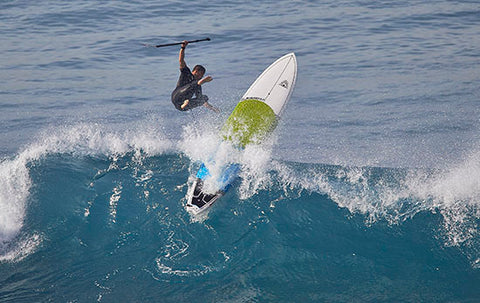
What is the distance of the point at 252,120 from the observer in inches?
395

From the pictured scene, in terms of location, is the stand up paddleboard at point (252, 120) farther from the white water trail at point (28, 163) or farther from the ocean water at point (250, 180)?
the white water trail at point (28, 163)

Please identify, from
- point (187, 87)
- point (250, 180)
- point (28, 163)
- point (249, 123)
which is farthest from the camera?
point (249, 123)

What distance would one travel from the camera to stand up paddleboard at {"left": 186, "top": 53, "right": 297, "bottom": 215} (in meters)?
8.66

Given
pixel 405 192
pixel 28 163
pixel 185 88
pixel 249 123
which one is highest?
pixel 185 88

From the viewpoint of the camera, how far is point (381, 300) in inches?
271

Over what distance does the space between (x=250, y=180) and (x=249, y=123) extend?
4.56 feet

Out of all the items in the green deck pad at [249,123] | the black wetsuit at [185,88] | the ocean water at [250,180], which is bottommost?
the ocean water at [250,180]

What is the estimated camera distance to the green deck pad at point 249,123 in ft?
32.0

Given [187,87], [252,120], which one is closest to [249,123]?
[252,120]

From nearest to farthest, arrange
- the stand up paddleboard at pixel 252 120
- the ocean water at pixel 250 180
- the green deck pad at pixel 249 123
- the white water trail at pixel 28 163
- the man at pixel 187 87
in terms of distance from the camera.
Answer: the ocean water at pixel 250 180, the white water trail at pixel 28 163, the stand up paddleboard at pixel 252 120, the man at pixel 187 87, the green deck pad at pixel 249 123

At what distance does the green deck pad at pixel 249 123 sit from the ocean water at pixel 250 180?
10.7 inches

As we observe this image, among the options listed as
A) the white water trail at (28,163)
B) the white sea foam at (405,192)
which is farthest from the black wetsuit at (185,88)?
the white sea foam at (405,192)

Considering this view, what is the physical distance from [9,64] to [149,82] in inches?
202

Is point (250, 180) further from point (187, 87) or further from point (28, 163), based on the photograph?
point (28, 163)
